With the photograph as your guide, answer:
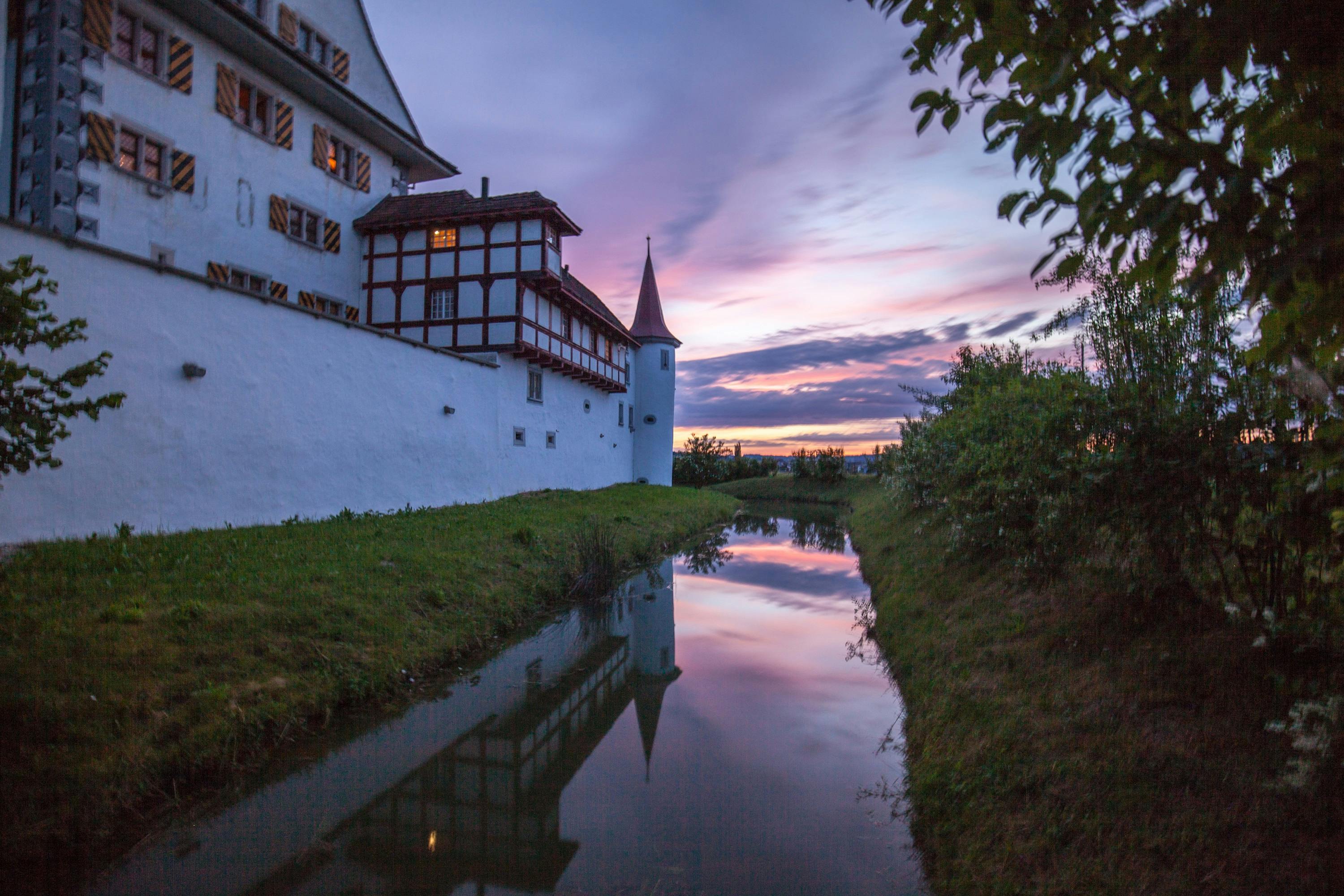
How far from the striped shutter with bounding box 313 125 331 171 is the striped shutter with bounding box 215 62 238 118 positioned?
246 cm

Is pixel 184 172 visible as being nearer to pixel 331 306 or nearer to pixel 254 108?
pixel 254 108

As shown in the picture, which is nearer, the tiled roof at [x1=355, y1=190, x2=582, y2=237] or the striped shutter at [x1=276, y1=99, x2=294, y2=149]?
the striped shutter at [x1=276, y1=99, x2=294, y2=149]

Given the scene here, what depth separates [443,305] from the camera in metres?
19.9

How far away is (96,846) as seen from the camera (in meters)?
3.98

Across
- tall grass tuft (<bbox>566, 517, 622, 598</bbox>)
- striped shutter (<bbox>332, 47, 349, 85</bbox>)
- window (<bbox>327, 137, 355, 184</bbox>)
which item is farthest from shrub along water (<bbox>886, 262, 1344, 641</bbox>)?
striped shutter (<bbox>332, 47, 349, 85</bbox>)

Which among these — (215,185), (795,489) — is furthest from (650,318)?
(215,185)

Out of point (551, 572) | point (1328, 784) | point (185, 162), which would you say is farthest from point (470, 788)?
point (185, 162)

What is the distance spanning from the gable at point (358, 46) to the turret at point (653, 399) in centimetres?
1542

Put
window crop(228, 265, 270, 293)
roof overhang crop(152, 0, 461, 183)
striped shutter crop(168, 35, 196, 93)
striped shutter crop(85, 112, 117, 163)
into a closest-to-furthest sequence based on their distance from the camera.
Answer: striped shutter crop(85, 112, 117, 163), striped shutter crop(168, 35, 196, 93), roof overhang crop(152, 0, 461, 183), window crop(228, 265, 270, 293)

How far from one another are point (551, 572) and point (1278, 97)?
34.9 ft

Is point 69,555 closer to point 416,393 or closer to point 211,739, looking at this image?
point 211,739

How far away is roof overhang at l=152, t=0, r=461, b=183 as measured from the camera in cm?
1419

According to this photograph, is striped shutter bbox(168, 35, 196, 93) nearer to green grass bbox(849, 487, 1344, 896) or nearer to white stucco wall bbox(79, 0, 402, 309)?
white stucco wall bbox(79, 0, 402, 309)

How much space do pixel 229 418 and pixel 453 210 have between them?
10927 millimetres
